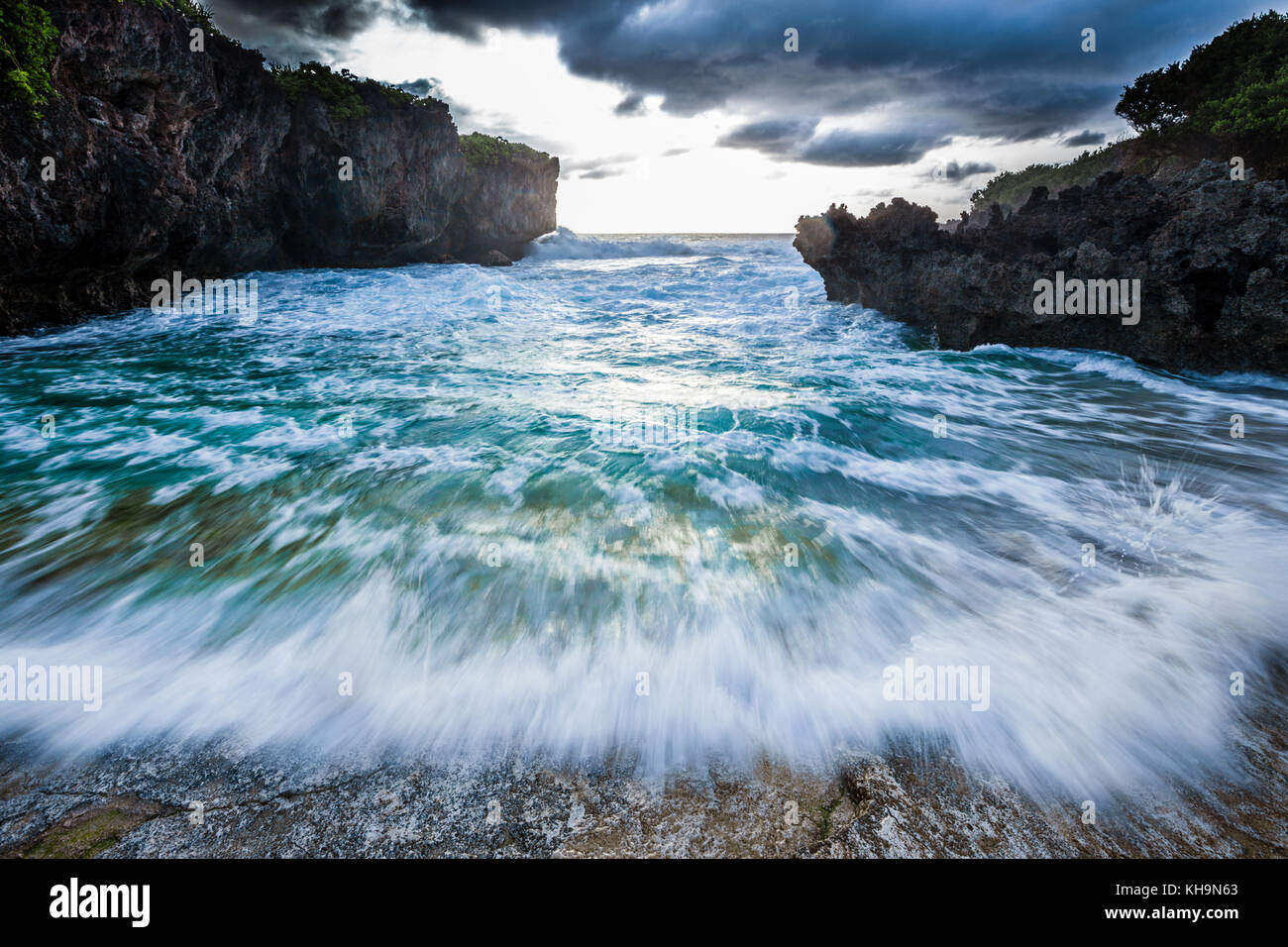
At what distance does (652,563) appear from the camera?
3.83 meters

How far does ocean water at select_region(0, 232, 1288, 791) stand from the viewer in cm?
250

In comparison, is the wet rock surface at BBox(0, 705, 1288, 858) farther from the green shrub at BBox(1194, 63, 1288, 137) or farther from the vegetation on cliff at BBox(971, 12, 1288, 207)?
the green shrub at BBox(1194, 63, 1288, 137)

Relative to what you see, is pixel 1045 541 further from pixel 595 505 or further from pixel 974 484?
pixel 595 505

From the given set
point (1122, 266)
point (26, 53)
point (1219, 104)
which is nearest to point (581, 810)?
point (1122, 266)

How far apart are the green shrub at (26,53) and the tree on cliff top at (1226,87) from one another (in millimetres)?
31050

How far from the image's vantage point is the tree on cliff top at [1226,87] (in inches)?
679

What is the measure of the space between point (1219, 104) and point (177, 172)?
34.7 m

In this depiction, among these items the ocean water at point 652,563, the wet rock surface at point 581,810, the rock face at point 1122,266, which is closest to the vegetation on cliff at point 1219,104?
the rock face at point 1122,266

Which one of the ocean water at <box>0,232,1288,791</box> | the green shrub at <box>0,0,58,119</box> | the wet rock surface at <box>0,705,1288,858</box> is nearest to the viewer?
the wet rock surface at <box>0,705,1288,858</box>

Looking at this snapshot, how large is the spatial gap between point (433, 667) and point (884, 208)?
1455 centimetres

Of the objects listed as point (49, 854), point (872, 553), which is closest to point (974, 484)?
point (872, 553)

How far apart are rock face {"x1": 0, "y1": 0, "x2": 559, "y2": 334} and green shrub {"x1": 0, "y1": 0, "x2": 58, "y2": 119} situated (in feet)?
0.89
